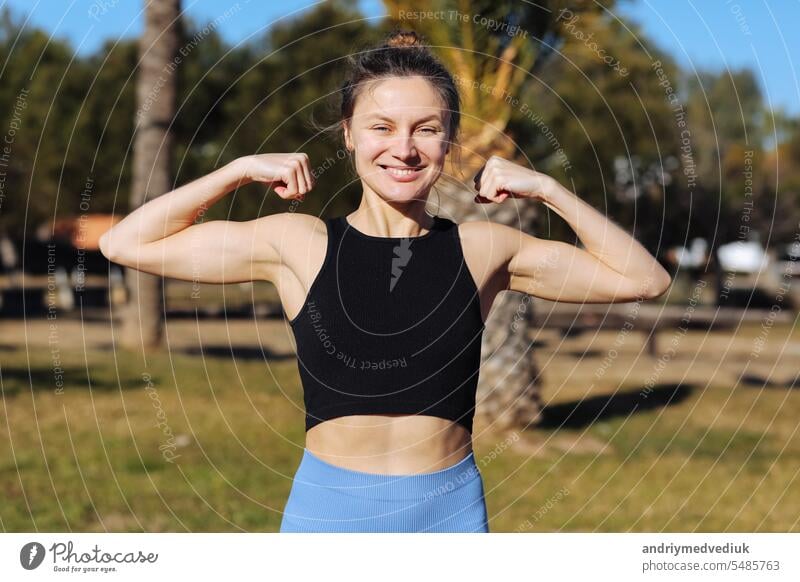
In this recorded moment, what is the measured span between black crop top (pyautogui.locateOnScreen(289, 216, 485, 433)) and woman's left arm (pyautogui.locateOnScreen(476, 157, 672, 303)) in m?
0.24

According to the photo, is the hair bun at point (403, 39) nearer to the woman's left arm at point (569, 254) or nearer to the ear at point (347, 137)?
the ear at point (347, 137)

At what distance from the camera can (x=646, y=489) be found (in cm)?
898

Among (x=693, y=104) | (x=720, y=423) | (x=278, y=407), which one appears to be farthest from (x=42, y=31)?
(x=720, y=423)

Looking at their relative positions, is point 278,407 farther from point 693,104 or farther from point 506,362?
point 693,104

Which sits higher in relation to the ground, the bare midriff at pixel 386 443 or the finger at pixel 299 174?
the finger at pixel 299 174

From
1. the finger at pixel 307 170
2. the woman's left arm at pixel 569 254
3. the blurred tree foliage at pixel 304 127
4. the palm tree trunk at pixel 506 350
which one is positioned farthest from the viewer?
the blurred tree foliage at pixel 304 127

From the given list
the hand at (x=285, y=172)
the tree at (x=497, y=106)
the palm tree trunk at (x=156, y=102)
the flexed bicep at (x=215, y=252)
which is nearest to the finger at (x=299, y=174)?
the hand at (x=285, y=172)

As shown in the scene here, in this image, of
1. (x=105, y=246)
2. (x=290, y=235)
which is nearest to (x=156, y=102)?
(x=105, y=246)

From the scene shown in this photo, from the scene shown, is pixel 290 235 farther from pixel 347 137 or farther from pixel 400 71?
pixel 400 71

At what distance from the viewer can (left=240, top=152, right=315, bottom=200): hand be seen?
320 cm

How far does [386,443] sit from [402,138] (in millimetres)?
893

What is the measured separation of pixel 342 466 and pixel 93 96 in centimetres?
2573

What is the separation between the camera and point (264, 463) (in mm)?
9117

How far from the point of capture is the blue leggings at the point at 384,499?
3160 mm
